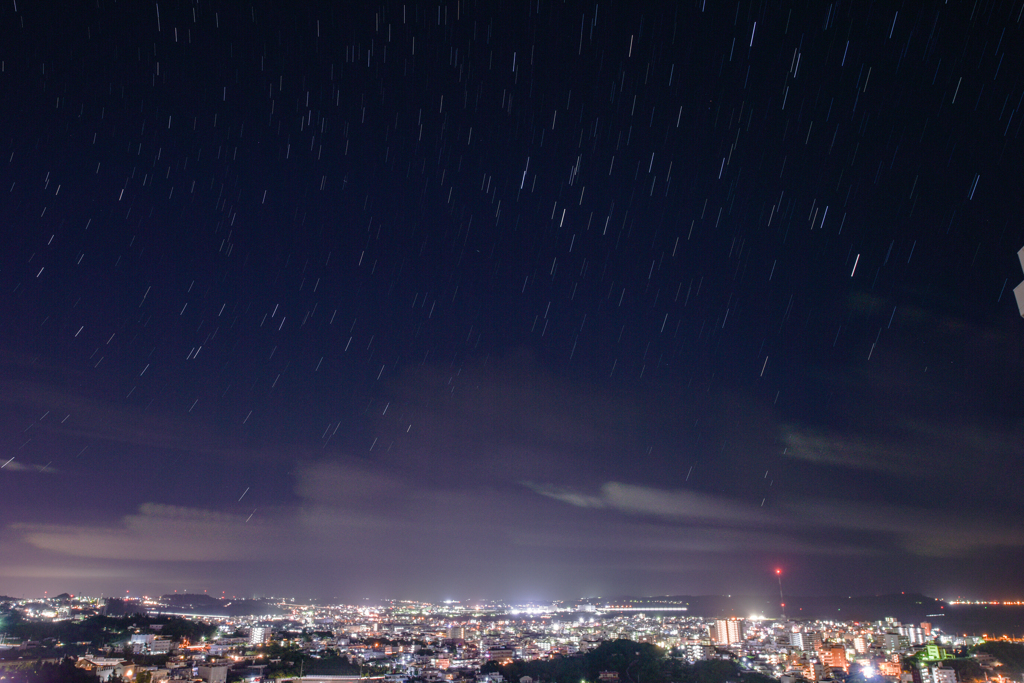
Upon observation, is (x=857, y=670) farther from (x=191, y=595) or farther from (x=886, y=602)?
(x=191, y=595)

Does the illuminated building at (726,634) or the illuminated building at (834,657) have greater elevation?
the illuminated building at (834,657)

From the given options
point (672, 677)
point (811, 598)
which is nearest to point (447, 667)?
point (672, 677)

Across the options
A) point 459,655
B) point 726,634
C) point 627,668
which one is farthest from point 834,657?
point 459,655

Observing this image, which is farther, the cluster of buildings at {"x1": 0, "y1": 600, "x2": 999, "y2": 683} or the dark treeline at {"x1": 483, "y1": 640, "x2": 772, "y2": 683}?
the dark treeline at {"x1": 483, "y1": 640, "x2": 772, "y2": 683}

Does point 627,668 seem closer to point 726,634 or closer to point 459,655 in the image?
point 459,655

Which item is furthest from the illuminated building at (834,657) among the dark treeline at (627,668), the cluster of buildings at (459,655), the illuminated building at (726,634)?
the illuminated building at (726,634)

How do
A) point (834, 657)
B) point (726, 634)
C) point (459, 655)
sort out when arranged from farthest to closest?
point (726, 634) → point (459, 655) → point (834, 657)

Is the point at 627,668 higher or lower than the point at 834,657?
higher

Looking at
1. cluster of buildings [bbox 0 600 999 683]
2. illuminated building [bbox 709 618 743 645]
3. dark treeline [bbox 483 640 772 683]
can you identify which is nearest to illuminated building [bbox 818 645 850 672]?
cluster of buildings [bbox 0 600 999 683]

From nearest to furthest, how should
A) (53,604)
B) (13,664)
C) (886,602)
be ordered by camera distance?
(13,664), (53,604), (886,602)

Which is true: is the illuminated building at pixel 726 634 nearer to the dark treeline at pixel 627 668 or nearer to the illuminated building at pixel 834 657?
the illuminated building at pixel 834 657

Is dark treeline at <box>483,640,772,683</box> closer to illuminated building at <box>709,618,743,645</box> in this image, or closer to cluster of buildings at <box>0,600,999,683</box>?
cluster of buildings at <box>0,600,999,683</box>
